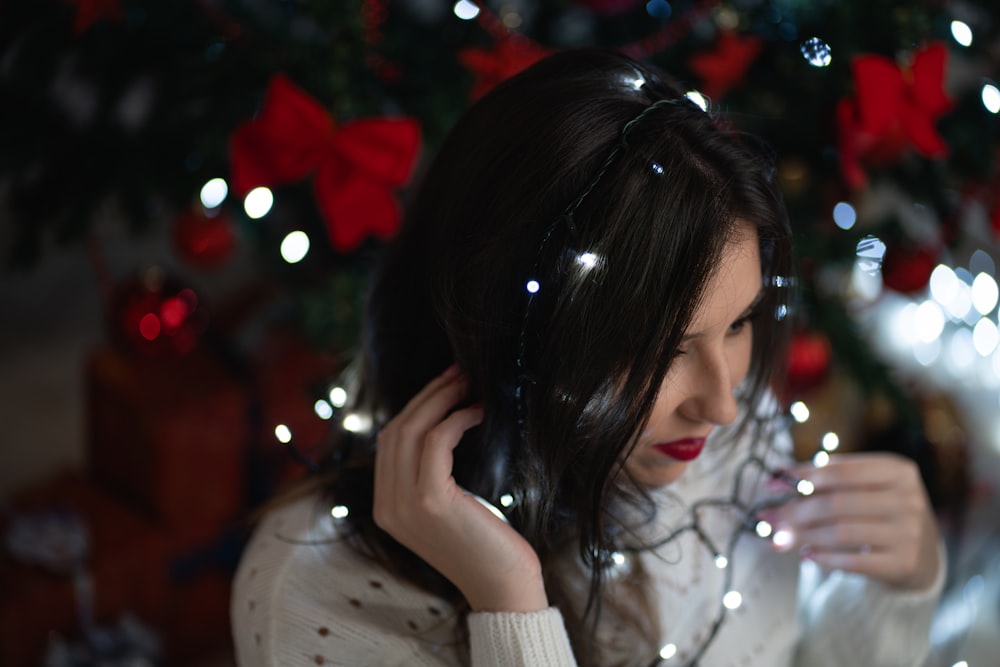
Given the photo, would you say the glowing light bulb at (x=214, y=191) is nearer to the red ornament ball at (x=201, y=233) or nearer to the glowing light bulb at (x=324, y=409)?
the red ornament ball at (x=201, y=233)

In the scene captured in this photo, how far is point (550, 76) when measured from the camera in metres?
0.68

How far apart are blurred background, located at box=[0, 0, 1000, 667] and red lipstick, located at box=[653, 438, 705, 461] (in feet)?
0.44

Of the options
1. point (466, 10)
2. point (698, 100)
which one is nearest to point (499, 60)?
point (466, 10)

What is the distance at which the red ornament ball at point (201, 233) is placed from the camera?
1264 mm

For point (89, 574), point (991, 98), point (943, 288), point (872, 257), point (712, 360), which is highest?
point (991, 98)

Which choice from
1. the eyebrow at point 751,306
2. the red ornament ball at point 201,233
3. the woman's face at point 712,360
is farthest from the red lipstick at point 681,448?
the red ornament ball at point 201,233

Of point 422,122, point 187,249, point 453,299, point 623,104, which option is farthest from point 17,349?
point 623,104

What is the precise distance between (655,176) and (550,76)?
134 millimetres

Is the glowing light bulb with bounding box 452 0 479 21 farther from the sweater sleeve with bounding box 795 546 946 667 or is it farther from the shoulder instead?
the sweater sleeve with bounding box 795 546 946 667

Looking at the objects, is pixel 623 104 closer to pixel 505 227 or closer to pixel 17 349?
pixel 505 227

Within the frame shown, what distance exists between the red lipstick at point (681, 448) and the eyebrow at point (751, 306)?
0.34ft

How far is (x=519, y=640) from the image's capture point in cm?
67

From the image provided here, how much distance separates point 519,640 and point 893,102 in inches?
27.4

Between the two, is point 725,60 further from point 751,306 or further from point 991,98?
point 751,306
